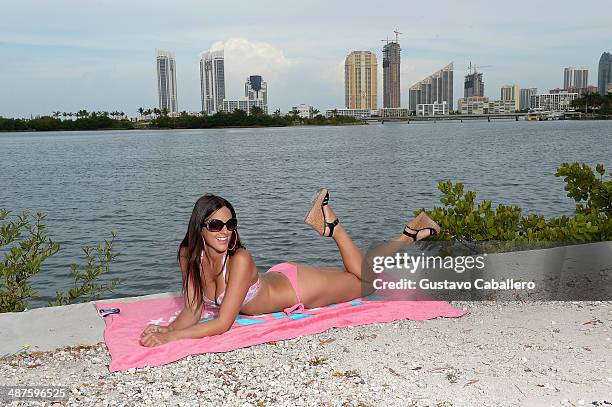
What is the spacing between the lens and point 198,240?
14.7 ft

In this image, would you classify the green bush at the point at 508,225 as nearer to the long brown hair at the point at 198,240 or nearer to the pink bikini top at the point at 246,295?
the pink bikini top at the point at 246,295

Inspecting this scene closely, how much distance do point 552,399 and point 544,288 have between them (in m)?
2.12

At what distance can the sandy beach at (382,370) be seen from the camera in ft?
11.4

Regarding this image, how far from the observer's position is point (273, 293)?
4879 mm

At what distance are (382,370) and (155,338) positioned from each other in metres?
1.52

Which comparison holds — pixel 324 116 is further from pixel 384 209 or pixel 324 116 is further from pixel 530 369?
pixel 530 369

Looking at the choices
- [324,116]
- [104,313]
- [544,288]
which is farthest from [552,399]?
[324,116]

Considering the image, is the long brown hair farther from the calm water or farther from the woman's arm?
the calm water

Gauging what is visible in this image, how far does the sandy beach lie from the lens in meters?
3.46

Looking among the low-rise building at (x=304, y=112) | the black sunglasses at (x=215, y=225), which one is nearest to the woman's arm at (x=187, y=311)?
the black sunglasses at (x=215, y=225)

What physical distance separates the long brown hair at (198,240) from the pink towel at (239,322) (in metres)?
0.33

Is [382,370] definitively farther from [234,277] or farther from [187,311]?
[187,311]

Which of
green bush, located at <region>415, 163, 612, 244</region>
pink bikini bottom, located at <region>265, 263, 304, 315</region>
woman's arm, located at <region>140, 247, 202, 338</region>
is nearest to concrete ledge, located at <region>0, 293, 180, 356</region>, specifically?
woman's arm, located at <region>140, 247, 202, 338</region>

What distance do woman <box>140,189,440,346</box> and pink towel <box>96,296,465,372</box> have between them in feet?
0.27
